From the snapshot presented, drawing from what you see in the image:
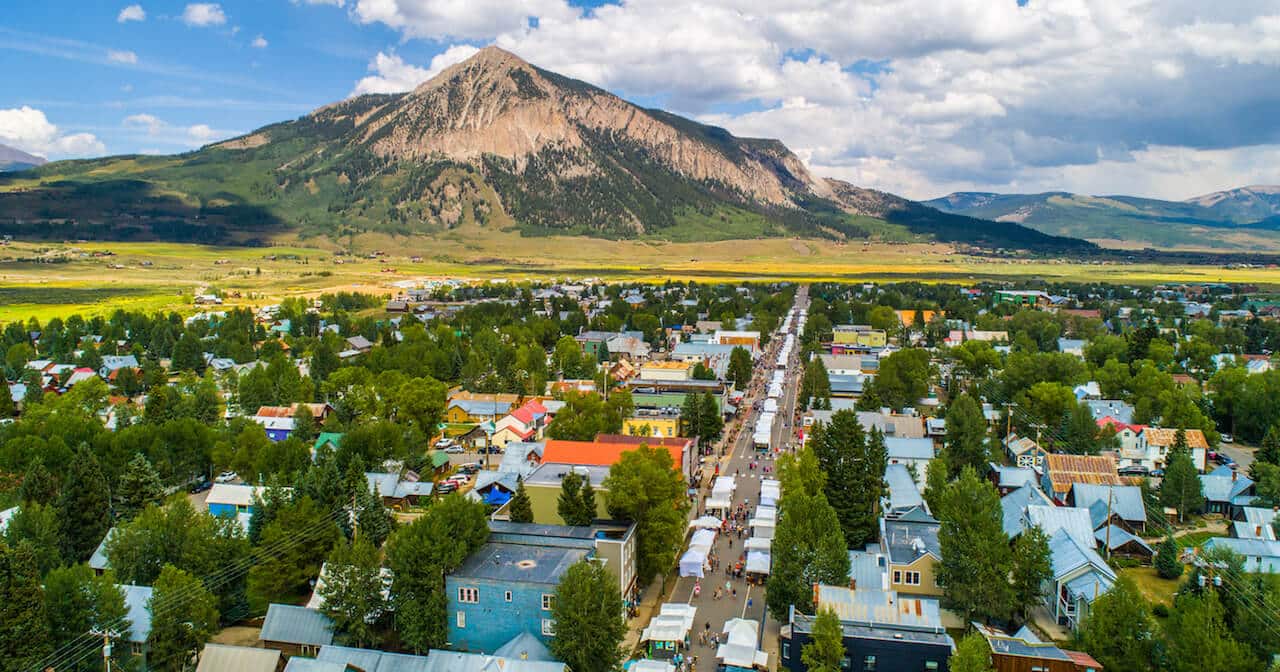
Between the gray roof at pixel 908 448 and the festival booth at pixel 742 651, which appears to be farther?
the gray roof at pixel 908 448

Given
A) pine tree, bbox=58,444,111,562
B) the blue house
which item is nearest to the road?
the blue house

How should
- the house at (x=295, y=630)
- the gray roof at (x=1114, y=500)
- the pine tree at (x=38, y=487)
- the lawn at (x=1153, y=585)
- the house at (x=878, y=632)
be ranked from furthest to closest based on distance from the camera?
the gray roof at (x=1114, y=500), the pine tree at (x=38, y=487), the lawn at (x=1153, y=585), the house at (x=295, y=630), the house at (x=878, y=632)

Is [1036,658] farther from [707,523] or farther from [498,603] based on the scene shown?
[707,523]

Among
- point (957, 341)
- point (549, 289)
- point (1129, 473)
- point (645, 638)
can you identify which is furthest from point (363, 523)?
point (549, 289)

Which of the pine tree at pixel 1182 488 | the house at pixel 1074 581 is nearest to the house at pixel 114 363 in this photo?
the house at pixel 1074 581

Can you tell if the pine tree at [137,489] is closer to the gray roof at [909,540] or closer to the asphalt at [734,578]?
the asphalt at [734,578]

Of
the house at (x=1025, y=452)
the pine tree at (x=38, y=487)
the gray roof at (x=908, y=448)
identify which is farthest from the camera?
the house at (x=1025, y=452)
